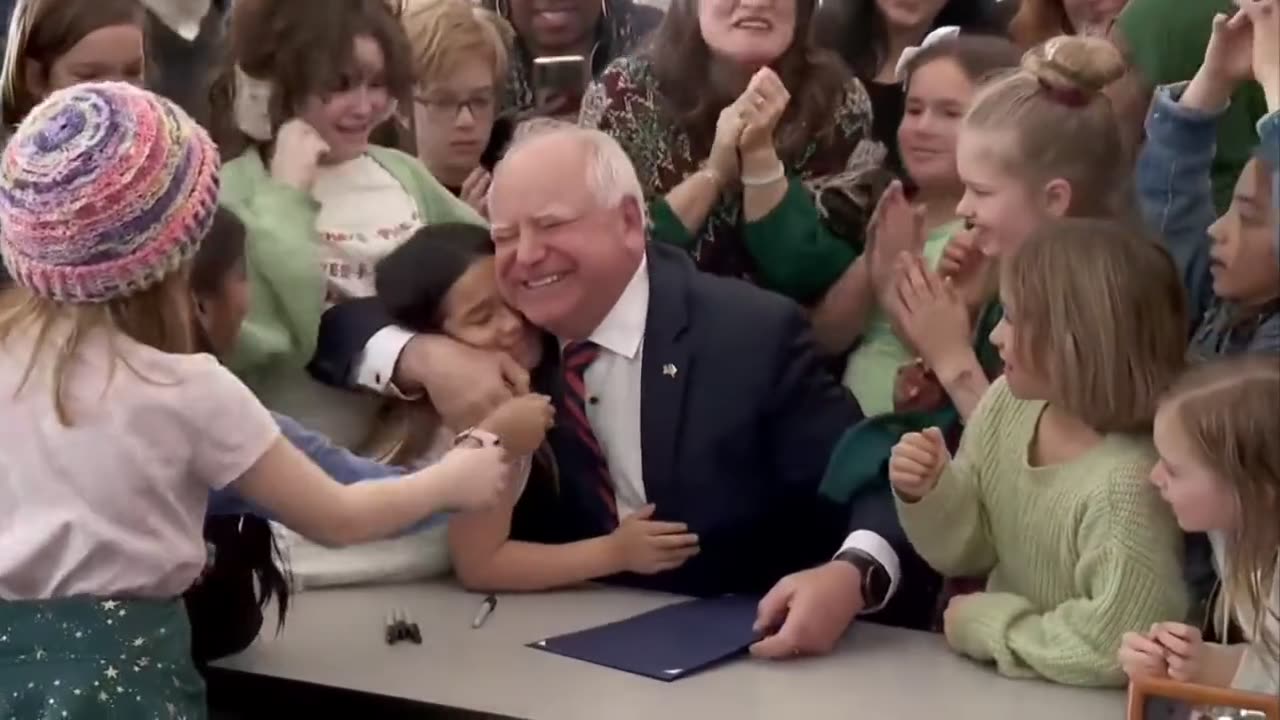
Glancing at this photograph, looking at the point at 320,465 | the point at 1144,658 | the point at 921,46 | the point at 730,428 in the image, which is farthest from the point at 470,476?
the point at 921,46

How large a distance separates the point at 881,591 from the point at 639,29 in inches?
48.9

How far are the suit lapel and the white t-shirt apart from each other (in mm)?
562

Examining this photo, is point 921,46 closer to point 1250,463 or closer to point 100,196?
point 1250,463

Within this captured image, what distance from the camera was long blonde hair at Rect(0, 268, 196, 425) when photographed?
4.65ft

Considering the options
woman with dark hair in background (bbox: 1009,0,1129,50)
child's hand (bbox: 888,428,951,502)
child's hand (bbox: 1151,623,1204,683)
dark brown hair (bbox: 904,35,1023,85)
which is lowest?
child's hand (bbox: 888,428,951,502)

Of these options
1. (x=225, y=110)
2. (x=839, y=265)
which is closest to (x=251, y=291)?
(x=225, y=110)

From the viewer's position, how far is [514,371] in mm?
1942

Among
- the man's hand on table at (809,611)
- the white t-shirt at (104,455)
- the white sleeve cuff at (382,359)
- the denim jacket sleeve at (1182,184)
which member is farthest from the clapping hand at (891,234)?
the white t-shirt at (104,455)

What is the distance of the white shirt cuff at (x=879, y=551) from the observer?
70.8 inches

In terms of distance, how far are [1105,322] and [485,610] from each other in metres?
0.74

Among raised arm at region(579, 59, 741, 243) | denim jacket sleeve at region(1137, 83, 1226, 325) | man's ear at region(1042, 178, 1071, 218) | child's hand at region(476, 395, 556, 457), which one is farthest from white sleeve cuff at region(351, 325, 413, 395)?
denim jacket sleeve at region(1137, 83, 1226, 325)

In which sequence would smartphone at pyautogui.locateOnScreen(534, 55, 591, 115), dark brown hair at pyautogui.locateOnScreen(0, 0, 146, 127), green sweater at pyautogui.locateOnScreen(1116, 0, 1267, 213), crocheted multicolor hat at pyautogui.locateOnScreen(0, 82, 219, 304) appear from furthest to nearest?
smartphone at pyautogui.locateOnScreen(534, 55, 591, 115)
dark brown hair at pyautogui.locateOnScreen(0, 0, 146, 127)
green sweater at pyautogui.locateOnScreen(1116, 0, 1267, 213)
crocheted multicolor hat at pyautogui.locateOnScreen(0, 82, 219, 304)

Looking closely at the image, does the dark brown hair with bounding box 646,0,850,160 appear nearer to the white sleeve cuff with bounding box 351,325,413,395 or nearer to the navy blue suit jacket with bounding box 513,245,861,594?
the navy blue suit jacket with bounding box 513,245,861,594

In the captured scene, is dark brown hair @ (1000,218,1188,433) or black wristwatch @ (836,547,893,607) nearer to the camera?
dark brown hair @ (1000,218,1188,433)
